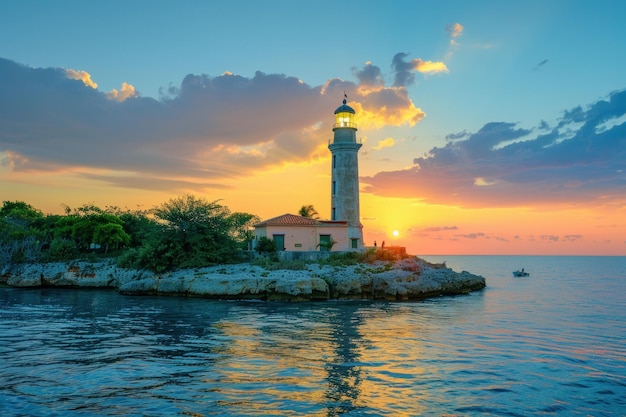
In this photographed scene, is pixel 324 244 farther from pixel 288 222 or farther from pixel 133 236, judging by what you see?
pixel 133 236

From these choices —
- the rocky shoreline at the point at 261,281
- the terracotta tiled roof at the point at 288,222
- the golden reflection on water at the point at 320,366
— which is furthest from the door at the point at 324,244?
the golden reflection on water at the point at 320,366

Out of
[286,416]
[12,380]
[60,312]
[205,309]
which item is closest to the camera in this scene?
Answer: [286,416]

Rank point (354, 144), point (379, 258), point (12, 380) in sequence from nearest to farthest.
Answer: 1. point (12, 380)
2. point (379, 258)
3. point (354, 144)

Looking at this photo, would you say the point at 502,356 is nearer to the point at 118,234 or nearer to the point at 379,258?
the point at 379,258

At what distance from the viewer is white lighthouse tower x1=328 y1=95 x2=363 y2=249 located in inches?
1865

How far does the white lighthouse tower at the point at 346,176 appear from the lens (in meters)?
47.4

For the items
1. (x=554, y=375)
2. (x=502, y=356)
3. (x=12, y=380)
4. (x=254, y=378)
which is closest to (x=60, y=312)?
(x=12, y=380)

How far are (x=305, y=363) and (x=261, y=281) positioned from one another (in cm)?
1786

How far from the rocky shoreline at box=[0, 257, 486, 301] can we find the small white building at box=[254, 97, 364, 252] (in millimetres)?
7047

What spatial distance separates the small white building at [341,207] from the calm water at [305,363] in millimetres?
18648

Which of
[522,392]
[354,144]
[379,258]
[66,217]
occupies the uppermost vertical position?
[354,144]

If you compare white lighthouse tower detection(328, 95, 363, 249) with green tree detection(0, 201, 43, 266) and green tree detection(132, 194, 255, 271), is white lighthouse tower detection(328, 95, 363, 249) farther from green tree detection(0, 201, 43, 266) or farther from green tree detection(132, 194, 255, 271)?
green tree detection(0, 201, 43, 266)

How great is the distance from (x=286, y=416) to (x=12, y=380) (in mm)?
7187

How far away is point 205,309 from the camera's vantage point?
25.8 m
